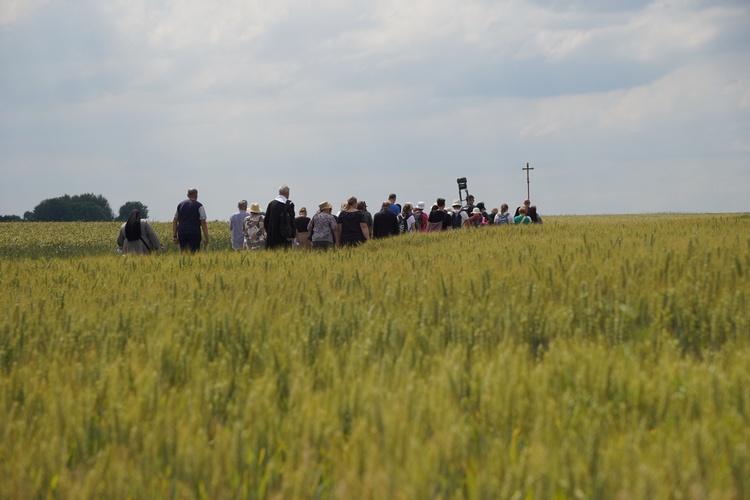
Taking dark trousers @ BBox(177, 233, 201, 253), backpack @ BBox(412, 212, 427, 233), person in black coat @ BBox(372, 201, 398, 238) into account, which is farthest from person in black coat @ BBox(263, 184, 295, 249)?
backpack @ BBox(412, 212, 427, 233)

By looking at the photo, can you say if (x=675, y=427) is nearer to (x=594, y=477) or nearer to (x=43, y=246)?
(x=594, y=477)

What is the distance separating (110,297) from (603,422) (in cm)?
634

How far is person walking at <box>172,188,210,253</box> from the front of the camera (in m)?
16.7

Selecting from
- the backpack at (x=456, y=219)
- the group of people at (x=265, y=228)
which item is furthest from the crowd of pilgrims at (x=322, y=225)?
the backpack at (x=456, y=219)

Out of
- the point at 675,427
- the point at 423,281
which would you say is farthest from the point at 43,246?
the point at 675,427

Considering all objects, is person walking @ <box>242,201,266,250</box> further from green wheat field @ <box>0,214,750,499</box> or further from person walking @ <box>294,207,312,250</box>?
green wheat field @ <box>0,214,750,499</box>

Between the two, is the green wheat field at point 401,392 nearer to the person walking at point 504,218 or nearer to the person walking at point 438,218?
the person walking at point 438,218

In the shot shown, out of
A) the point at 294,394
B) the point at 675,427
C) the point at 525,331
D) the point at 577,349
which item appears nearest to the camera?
the point at 675,427

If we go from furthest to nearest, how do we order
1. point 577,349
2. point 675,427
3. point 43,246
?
point 43,246
point 577,349
point 675,427

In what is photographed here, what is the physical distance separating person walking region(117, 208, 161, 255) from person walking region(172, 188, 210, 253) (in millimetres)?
578

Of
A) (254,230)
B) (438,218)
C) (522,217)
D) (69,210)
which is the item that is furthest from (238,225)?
(69,210)

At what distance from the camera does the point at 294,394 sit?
3951 millimetres

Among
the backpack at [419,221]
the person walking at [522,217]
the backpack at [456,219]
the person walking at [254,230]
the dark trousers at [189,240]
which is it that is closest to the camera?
the dark trousers at [189,240]

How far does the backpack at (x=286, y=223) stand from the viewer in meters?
16.4
